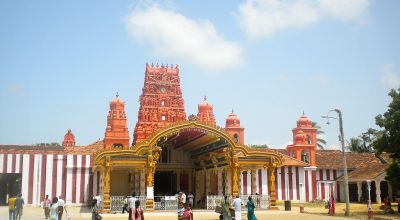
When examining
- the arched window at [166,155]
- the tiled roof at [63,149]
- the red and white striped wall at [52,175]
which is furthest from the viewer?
the tiled roof at [63,149]

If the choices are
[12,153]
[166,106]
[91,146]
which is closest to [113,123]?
[91,146]

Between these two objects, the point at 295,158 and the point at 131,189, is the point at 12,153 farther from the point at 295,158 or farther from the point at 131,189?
the point at 295,158

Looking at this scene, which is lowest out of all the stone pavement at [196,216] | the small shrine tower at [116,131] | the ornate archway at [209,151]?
the stone pavement at [196,216]

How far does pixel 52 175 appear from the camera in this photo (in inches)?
1405

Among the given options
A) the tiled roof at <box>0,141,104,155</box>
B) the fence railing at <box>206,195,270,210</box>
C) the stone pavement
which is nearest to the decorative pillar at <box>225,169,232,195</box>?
the fence railing at <box>206,195,270,210</box>

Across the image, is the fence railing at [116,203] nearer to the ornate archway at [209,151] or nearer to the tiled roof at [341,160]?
the ornate archway at [209,151]

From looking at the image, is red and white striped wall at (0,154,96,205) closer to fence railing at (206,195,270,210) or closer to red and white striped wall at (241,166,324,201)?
fence railing at (206,195,270,210)

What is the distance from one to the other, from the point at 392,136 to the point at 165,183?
1708cm

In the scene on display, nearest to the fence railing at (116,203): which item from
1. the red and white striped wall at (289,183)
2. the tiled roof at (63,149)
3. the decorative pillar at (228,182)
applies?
the decorative pillar at (228,182)

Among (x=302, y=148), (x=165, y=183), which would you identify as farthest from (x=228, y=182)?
(x=302, y=148)

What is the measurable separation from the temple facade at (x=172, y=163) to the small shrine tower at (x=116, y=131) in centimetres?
9

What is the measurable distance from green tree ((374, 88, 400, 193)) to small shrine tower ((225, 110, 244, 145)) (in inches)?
885

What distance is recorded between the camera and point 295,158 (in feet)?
146

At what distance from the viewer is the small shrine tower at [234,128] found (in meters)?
48.8
